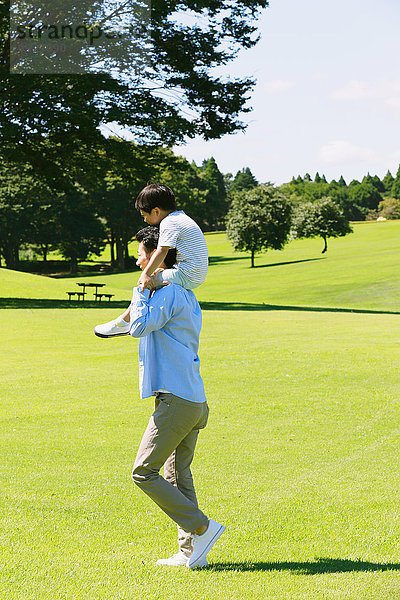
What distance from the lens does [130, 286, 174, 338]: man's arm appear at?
4059mm

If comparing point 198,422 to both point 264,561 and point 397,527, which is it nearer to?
point 264,561

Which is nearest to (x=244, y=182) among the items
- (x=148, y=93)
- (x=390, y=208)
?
(x=390, y=208)

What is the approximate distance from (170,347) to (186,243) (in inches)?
28.3

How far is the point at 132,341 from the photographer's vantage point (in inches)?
709

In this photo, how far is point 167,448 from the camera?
4.27 metres

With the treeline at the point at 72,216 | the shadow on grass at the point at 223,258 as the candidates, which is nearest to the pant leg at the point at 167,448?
the treeline at the point at 72,216

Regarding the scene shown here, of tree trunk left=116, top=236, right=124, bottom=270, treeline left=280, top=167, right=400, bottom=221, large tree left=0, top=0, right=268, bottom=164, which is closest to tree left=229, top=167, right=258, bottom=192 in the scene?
treeline left=280, top=167, right=400, bottom=221

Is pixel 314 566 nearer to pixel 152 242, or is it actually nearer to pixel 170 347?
pixel 170 347

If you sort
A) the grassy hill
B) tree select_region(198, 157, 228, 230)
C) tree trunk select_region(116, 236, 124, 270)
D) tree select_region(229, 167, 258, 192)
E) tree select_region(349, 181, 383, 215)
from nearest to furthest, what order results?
1. the grassy hill
2. tree trunk select_region(116, 236, 124, 270)
3. tree select_region(198, 157, 228, 230)
4. tree select_region(349, 181, 383, 215)
5. tree select_region(229, 167, 258, 192)

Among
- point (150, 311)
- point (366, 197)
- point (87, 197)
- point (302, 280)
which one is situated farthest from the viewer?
point (366, 197)

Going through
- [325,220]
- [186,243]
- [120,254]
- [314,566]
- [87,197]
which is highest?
[87,197]

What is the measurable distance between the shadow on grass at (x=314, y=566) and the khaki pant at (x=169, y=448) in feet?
1.18

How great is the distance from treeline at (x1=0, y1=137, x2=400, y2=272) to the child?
2567 cm

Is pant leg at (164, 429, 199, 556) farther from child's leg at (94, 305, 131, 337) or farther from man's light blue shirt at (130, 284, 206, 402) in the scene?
child's leg at (94, 305, 131, 337)
